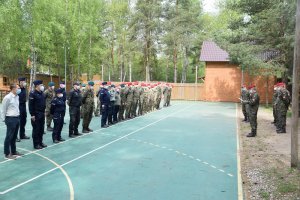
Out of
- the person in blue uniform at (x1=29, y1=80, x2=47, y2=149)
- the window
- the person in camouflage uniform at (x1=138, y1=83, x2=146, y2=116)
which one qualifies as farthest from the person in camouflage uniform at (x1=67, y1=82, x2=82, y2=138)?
the window

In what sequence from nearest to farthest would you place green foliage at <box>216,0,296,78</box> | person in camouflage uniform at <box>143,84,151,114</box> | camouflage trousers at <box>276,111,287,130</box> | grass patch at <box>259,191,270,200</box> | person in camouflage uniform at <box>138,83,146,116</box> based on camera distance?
grass patch at <box>259,191,270,200</box> < camouflage trousers at <box>276,111,287,130</box> < person in camouflage uniform at <box>138,83,146,116</box> < person in camouflage uniform at <box>143,84,151,114</box> < green foliage at <box>216,0,296,78</box>

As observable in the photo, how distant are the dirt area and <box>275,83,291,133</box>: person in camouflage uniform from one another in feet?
1.96

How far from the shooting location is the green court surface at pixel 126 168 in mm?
7039

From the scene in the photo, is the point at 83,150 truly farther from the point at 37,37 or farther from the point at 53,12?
the point at 53,12

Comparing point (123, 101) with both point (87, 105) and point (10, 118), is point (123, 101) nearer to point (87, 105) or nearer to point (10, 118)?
point (87, 105)

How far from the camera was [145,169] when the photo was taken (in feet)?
29.0

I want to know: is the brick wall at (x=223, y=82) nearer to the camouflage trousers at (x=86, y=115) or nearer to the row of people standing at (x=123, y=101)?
the row of people standing at (x=123, y=101)


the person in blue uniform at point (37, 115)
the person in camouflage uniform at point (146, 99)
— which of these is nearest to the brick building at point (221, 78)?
the person in camouflage uniform at point (146, 99)

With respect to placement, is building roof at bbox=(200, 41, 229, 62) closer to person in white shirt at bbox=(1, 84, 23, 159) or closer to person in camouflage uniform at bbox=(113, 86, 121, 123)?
person in camouflage uniform at bbox=(113, 86, 121, 123)

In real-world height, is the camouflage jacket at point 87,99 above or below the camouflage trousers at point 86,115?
above

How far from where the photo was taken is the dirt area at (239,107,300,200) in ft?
23.1

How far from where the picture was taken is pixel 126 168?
889 centimetres

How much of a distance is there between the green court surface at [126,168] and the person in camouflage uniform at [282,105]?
7.20 feet

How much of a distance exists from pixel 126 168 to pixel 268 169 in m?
3.49
